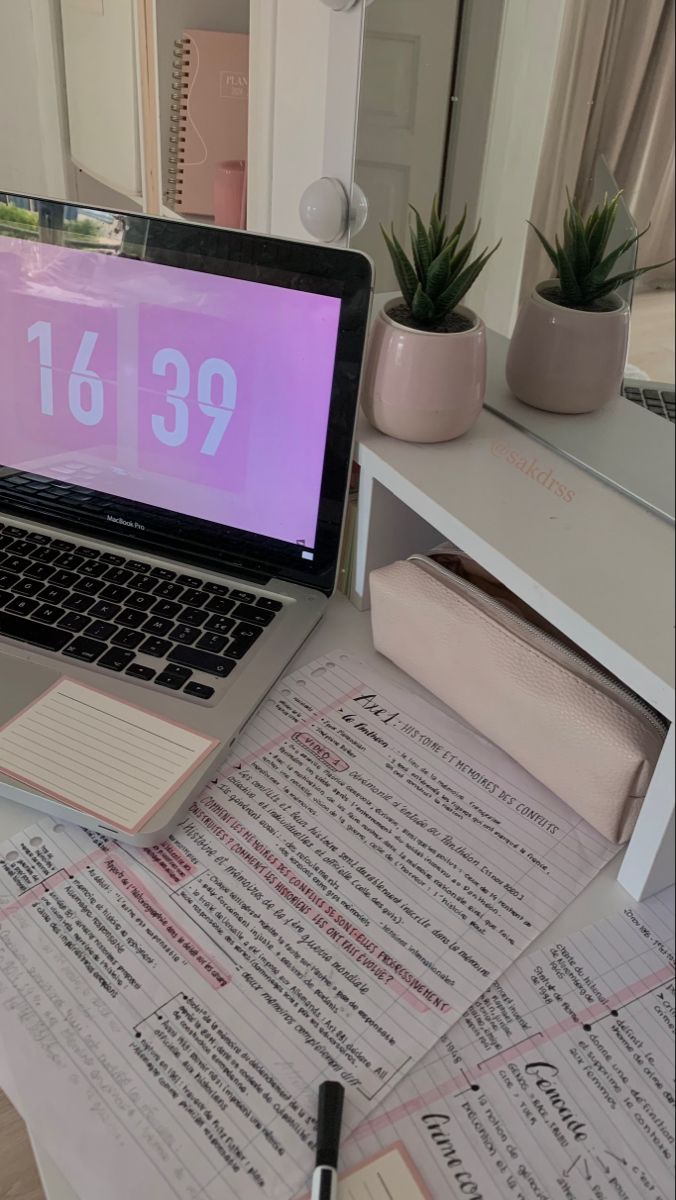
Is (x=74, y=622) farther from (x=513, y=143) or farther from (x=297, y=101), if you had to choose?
(x=297, y=101)

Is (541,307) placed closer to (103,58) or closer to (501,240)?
(501,240)

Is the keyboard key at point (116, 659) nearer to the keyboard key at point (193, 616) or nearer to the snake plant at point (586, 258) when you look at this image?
the keyboard key at point (193, 616)

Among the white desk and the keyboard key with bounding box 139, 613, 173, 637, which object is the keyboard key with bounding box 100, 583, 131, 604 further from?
the white desk

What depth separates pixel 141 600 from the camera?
2.40 feet

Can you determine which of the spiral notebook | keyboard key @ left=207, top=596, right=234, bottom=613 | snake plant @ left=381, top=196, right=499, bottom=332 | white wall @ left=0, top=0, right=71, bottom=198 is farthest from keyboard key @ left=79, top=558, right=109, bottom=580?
white wall @ left=0, top=0, right=71, bottom=198

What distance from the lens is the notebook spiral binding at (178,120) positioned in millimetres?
1196

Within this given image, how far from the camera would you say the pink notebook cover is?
3.84 ft

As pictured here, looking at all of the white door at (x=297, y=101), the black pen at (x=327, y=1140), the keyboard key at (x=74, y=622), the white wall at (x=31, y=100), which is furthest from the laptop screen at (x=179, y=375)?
the white wall at (x=31, y=100)

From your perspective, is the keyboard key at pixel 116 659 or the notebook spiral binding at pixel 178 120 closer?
the keyboard key at pixel 116 659

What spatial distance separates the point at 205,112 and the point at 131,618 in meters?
0.83

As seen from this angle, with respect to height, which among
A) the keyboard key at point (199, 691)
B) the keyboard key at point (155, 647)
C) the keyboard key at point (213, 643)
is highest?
the keyboard key at point (213, 643)

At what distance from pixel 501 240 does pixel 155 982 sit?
0.59m

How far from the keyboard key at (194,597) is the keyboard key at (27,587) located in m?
0.12

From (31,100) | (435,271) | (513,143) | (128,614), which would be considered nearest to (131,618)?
(128,614)
